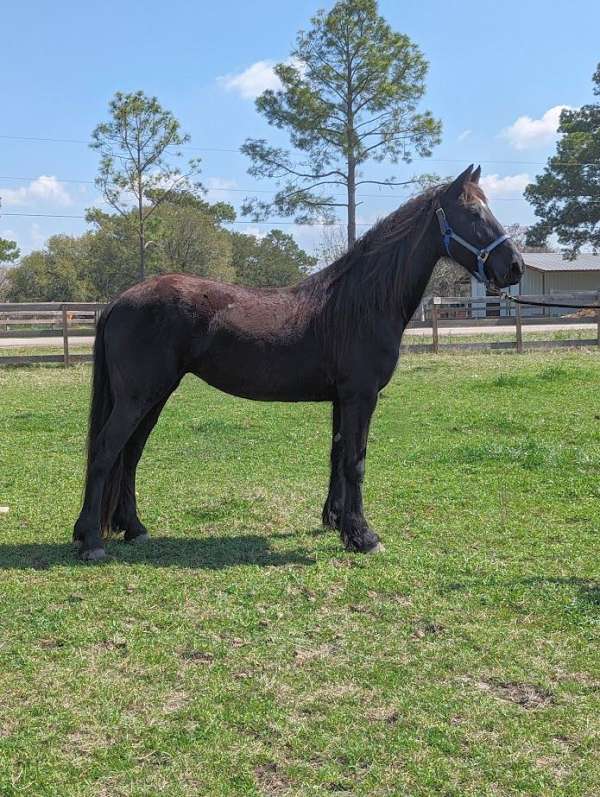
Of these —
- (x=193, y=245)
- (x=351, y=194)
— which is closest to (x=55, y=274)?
(x=193, y=245)

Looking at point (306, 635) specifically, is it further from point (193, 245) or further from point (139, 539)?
point (193, 245)

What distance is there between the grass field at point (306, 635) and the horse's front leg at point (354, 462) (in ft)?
0.68

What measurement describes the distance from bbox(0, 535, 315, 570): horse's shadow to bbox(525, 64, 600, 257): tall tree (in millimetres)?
43781

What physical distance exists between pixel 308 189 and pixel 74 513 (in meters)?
20.6

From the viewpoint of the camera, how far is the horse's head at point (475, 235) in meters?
5.05

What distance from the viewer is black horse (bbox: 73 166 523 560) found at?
5.12 meters

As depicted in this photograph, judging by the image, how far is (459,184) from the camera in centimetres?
521

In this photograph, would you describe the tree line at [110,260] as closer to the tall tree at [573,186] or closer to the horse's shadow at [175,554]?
the tall tree at [573,186]

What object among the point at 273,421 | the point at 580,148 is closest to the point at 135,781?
the point at 273,421

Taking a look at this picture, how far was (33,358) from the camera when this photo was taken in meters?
18.8

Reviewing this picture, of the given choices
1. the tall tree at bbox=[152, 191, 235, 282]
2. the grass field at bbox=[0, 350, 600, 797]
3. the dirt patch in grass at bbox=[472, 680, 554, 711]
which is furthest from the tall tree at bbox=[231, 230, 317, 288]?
the dirt patch in grass at bbox=[472, 680, 554, 711]

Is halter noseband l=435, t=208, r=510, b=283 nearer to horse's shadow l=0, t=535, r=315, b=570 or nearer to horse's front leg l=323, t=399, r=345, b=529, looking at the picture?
horse's front leg l=323, t=399, r=345, b=529

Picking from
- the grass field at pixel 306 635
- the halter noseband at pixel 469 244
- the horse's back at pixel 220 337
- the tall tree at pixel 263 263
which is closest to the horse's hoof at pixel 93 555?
the grass field at pixel 306 635

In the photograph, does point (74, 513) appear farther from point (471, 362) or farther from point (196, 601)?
point (471, 362)
